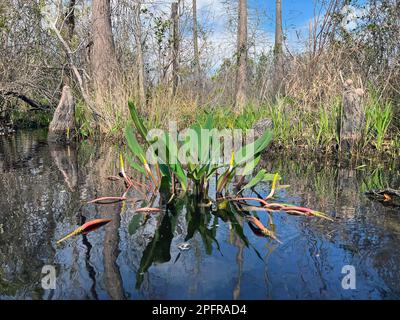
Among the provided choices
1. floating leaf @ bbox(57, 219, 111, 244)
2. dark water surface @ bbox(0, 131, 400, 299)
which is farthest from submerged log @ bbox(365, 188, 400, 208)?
floating leaf @ bbox(57, 219, 111, 244)

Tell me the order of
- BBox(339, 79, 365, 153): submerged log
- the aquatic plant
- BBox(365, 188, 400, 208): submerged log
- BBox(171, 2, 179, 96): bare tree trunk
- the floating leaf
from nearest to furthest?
the floating leaf → the aquatic plant → BBox(365, 188, 400, 208): submerged log → BBox(339, 79, 365, 153): submerged log → BBox(171, 2, 179, 96): bare tree trunk

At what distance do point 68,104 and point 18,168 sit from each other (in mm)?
2721

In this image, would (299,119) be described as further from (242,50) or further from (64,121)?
(242,50)

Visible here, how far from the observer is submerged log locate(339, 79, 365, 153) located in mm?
3695

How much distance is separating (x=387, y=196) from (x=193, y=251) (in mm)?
1396

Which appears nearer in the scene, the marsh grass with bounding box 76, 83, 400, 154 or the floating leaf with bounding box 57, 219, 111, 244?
the floating leaf with bounding box 57, 219, 111, 244

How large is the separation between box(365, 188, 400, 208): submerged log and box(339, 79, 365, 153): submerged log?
1.66 metres

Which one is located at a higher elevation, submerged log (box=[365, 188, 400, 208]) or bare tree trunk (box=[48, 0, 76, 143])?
bare tree trunk (box=[48, 0, 76, 143])

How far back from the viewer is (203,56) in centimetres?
780

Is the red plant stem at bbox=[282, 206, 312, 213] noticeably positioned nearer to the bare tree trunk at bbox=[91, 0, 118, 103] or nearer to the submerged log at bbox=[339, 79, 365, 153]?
the submerged log at bbox=[339, 79, 365, 153]

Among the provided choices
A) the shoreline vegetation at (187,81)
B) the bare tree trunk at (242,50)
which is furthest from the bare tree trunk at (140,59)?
the bare tree trunk at (242,50)
